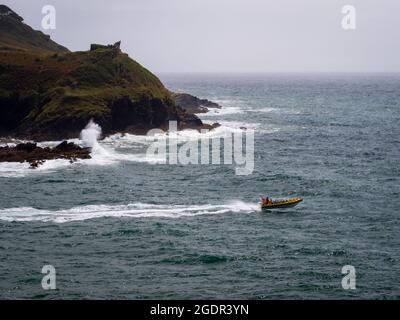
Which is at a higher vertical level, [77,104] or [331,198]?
[77,104]

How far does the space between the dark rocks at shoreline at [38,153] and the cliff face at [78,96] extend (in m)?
12.0

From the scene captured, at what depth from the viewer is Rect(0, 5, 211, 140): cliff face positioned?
353 feet

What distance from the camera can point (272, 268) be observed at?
46.2 metres

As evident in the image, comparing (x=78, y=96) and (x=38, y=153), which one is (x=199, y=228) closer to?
(x=38, y=153)

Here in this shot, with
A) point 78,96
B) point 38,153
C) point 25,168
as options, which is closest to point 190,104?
point 78,96

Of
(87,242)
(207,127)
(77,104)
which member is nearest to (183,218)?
(87,242)

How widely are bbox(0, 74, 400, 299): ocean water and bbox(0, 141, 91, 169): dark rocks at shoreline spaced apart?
2.02 meters

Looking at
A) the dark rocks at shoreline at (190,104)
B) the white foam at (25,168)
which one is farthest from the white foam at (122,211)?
the dark rocks at shoreline at (190,104)

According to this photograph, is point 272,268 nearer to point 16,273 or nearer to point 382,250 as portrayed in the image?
point 382,250

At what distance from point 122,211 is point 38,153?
31510mm

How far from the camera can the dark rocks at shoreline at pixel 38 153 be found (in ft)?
280

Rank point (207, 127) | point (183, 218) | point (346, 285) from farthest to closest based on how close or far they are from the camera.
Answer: point (207, 127)
point (183, 218)
point (346, 285)

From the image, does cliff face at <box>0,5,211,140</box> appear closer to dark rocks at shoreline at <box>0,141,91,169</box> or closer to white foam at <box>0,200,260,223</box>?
dark rocks at shoreline at <box>0,141,91,169</box>
